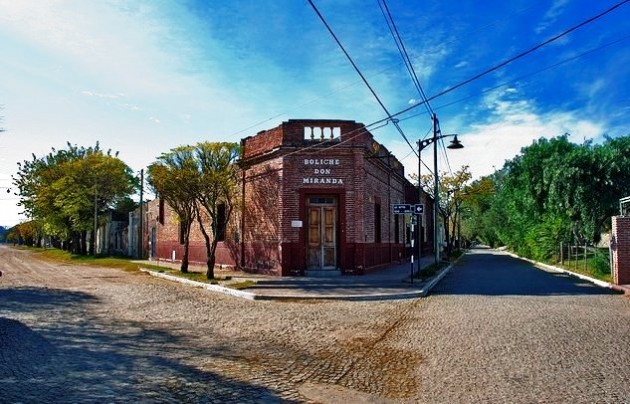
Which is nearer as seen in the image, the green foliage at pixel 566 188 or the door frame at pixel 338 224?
the door frame at pixel 338 224

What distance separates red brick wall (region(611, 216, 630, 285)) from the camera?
1566 cm

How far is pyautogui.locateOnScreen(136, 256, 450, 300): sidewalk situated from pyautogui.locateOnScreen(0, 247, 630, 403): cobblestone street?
2.36 ft

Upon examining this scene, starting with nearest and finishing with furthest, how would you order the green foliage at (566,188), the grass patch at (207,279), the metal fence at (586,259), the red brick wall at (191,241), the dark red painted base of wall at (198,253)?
the grass patch at (207,279) < the metal fence at (586,259) < the red brick wall at (191,241) < the dark red painted base of wall at (198,253) < the green foliage at (566,188)

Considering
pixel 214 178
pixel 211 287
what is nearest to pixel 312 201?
pixel 214 178

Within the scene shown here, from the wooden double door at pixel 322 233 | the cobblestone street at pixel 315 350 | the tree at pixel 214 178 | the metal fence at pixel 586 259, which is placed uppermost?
the tree at pixel 214 178

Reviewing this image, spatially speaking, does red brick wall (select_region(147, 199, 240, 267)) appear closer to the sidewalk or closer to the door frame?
the sidewalk

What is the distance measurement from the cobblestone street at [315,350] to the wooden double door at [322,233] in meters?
5.68

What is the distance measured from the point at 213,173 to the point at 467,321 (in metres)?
11.1

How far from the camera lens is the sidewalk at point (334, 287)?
Answer: 13.7 m

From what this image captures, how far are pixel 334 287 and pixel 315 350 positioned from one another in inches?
306

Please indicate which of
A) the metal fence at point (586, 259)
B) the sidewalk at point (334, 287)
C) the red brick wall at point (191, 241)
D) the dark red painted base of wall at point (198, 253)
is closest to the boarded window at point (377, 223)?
the sidewalk at point (334, 287)

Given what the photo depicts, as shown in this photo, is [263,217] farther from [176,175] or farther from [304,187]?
[176,175]

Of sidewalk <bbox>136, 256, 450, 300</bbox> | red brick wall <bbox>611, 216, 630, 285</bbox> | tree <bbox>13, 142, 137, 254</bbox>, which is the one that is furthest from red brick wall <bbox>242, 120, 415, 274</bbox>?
tree <bbox>13, 142, 137, 254</bbox>

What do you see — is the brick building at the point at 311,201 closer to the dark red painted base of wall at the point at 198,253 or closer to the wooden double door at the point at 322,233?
the wooden double door at the point at 322,233
